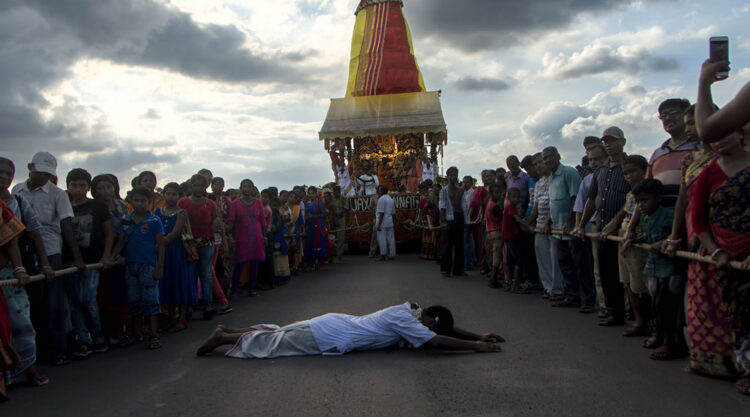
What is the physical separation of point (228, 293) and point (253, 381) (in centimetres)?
515

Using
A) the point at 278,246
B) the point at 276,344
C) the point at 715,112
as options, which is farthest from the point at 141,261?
the point at 715,112

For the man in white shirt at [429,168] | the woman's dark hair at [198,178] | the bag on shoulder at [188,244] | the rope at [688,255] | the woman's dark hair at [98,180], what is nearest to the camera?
the rope at [688,255]

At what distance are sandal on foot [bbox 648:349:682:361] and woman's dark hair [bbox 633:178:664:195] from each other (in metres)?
1.41

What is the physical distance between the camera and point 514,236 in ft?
31.0

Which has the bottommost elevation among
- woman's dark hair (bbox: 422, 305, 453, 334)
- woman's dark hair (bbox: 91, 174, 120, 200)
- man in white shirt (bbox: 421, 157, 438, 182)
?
woman's dark hair (bbox: 422, 305, 453, 334)

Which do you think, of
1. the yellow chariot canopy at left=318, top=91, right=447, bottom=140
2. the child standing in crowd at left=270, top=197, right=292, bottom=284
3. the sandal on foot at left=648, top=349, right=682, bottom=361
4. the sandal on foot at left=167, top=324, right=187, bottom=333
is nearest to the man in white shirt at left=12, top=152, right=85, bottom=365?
the sandal on foot at left=167, top=324, right=187, bottom=333

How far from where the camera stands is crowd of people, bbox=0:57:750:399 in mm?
4211

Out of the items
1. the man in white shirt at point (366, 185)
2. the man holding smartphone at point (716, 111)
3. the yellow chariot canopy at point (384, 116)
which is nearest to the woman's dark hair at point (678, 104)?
the man holding smartphone at point (716, 111)

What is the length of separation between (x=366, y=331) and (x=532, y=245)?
5.28 m

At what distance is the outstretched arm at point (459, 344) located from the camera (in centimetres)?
522

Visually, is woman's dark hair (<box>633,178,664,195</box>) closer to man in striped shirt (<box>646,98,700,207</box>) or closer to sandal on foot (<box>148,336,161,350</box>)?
man in striped shirt (<box>646,98,700,207</box>)

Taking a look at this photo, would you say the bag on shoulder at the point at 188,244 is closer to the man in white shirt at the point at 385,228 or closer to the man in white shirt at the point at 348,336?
the man in white shirt at the point at 348,336

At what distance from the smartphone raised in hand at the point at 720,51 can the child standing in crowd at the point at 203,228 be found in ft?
19.9

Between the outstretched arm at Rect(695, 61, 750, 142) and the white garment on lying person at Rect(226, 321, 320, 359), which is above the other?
the outstretched arm at Rect(695, 61, 750, 142)
